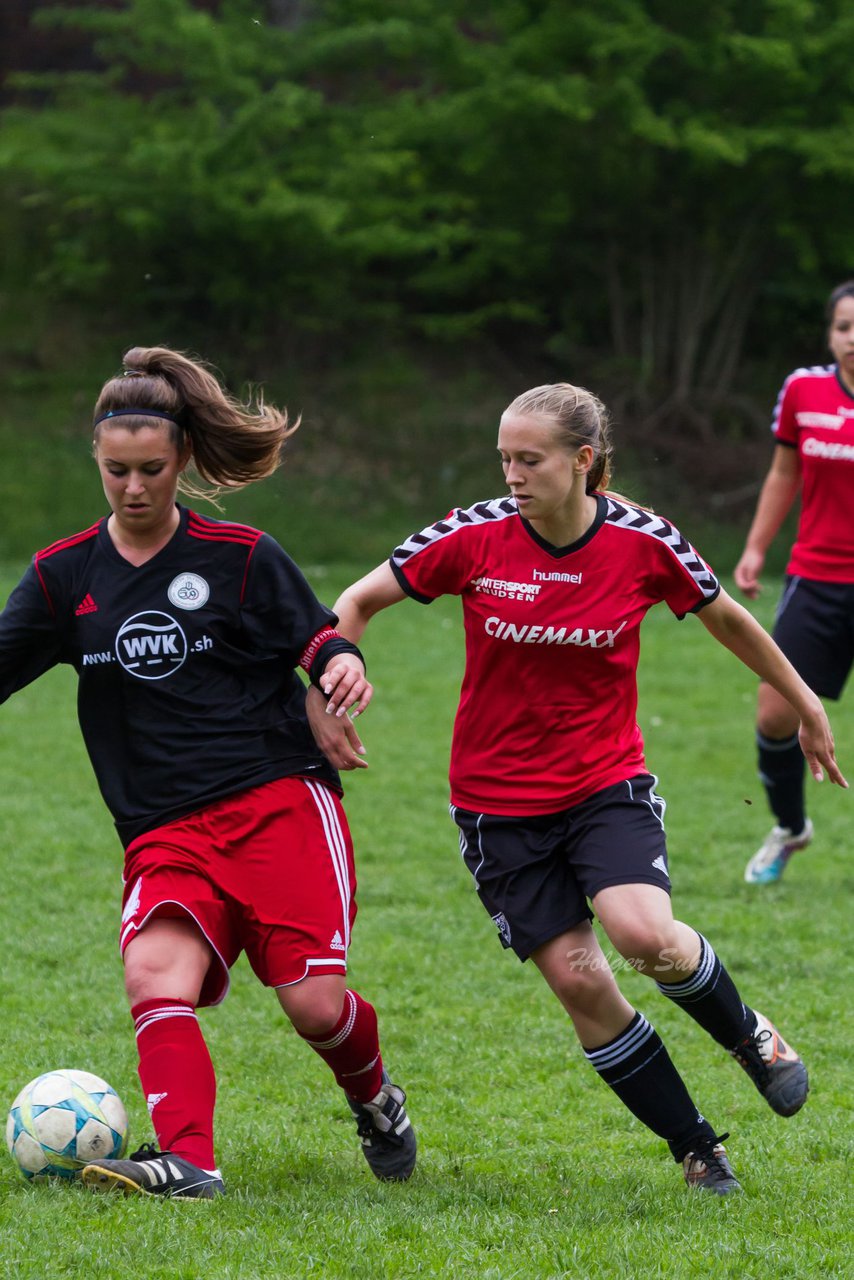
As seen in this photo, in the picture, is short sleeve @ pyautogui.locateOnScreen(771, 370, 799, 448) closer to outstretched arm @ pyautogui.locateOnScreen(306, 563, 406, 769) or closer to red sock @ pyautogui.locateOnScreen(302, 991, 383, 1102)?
outstretched arm @ pyautogui.locateOnScreen(306, 563, 406, 769)

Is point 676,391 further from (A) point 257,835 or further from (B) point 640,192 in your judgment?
(A) point 257,835

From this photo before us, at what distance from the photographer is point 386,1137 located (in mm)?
3863

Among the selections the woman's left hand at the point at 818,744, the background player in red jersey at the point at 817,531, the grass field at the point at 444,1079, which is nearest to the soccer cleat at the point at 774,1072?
the grass field at the point at 444,1079

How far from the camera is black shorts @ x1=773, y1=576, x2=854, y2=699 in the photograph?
21.3 feet

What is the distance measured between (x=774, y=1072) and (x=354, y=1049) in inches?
40.2

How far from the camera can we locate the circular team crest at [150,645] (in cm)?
363

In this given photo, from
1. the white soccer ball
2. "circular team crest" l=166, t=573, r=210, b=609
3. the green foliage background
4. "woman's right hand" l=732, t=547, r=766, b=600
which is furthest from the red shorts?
the green foliage background

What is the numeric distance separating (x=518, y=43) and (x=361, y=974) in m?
15.3

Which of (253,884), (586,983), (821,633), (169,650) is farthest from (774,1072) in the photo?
(821,633)

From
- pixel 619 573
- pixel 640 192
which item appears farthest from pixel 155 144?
pixel 619 573

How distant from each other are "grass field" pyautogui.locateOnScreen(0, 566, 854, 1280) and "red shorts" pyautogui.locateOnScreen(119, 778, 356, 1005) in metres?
0.54

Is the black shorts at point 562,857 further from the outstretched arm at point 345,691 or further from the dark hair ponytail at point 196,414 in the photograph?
the dark hair ponytail at point 196,414

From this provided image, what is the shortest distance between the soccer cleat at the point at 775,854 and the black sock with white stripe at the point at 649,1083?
3.38 metres

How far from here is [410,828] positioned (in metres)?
7.88
